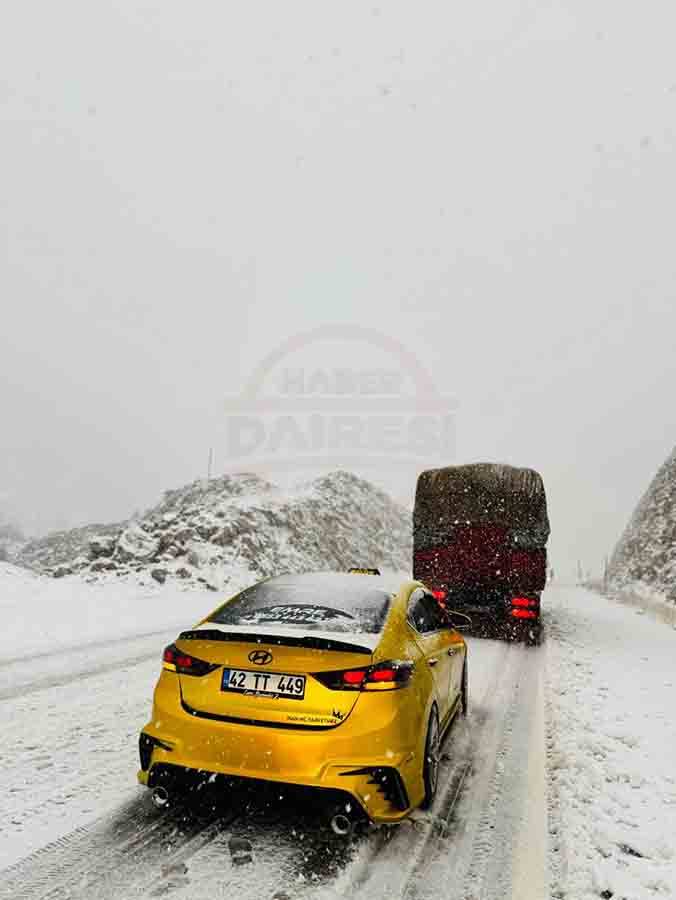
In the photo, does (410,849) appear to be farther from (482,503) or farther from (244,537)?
(244,537)

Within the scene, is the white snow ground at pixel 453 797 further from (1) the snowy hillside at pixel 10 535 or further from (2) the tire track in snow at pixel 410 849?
(1) the snowy hillside at pixel 10 535

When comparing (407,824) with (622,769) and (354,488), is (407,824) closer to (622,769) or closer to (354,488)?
(622,769)

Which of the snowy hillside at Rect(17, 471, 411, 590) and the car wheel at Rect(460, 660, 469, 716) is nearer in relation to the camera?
the car wheel at Rect(460, 660, 469, 716)

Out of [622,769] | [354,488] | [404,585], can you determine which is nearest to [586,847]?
[622,769]

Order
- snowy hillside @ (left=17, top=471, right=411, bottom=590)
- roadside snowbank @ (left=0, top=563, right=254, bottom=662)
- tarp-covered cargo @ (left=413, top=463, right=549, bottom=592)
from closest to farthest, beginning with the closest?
roadside snowbank @ (left=0, top=563, right=254, bottom=662)
tarp-covered cargo @ (left=413, top=463, right=549, bottom=592)
snowy hillside @ (left=17, top=471, right=411, bottom=590)

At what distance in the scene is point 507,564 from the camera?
11320mm

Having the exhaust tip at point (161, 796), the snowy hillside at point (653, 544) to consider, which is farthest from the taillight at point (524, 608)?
the snowy hillside at point (653, 544)

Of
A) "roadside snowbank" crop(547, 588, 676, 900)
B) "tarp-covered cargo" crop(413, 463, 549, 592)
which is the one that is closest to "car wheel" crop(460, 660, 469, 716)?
"roadside snowbank" crop(547, 588, 676, 900)

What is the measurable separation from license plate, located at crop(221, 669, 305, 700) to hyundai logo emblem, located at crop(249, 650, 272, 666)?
0.06 meters

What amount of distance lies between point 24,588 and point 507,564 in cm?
956

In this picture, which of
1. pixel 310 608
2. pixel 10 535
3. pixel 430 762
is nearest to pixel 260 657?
pixel 310 608

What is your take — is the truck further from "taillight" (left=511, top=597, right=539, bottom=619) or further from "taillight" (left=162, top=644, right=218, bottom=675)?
"taillight" (left=162, top=644, right=218, bottom=675)

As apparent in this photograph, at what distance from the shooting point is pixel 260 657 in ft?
11.3

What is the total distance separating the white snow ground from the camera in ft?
9.98
